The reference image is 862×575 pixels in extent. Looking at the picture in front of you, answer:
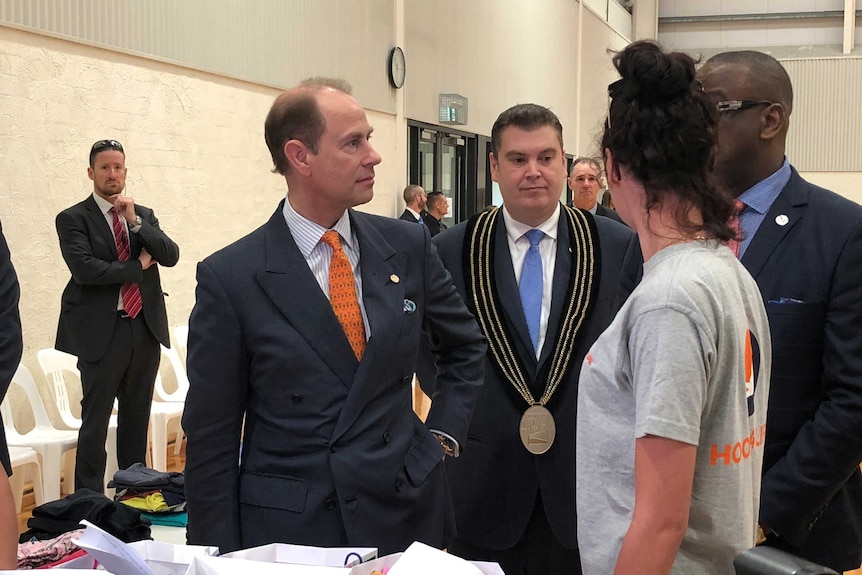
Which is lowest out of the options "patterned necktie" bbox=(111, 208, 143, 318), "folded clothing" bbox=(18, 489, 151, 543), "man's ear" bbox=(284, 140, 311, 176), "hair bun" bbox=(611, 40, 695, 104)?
"folded clothing" bbox=(18, 489, 151, 543)

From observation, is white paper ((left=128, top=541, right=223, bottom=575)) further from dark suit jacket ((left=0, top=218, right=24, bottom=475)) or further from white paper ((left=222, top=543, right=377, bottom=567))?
dark suit jacket ((left=0, top=218, right=24, bottom=475))

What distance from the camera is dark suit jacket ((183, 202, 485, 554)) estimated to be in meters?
1.91

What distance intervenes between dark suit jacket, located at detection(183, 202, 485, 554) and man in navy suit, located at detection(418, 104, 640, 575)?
0.57 meters

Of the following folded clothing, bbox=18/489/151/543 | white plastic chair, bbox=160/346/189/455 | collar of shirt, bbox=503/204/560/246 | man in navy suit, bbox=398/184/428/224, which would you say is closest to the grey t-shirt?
collar of shirt, bbox=503/204/560/246

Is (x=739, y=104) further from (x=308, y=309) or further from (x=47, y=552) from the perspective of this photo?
(x=47, y=552)

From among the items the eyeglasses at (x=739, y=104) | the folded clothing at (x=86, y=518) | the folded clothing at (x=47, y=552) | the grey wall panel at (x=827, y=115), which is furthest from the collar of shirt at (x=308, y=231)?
the grey wall panel at (x=827, y=115)

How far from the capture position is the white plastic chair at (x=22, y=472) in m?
4.38

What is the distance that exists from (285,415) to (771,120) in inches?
48.4

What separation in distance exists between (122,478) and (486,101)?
32.1ft

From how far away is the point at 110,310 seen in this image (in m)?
4.76

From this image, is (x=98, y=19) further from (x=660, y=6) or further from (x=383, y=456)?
(x=660, y=6)

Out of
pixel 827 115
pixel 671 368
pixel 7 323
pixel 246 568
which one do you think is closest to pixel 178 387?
pixel 7 323

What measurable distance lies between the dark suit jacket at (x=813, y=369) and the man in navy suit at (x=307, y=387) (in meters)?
0.77

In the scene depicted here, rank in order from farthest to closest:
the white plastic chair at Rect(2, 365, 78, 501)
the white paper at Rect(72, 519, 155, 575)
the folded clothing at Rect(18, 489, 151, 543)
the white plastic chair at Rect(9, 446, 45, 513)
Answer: the white plastic chair at Rect(2, 365, 78, 501), the white plastic chair at Rect(9, 446, 45, 513), the folded clothing at Rect(18, 489, 151, 543), the white paper at Rect(72, 519, 155, 575)
